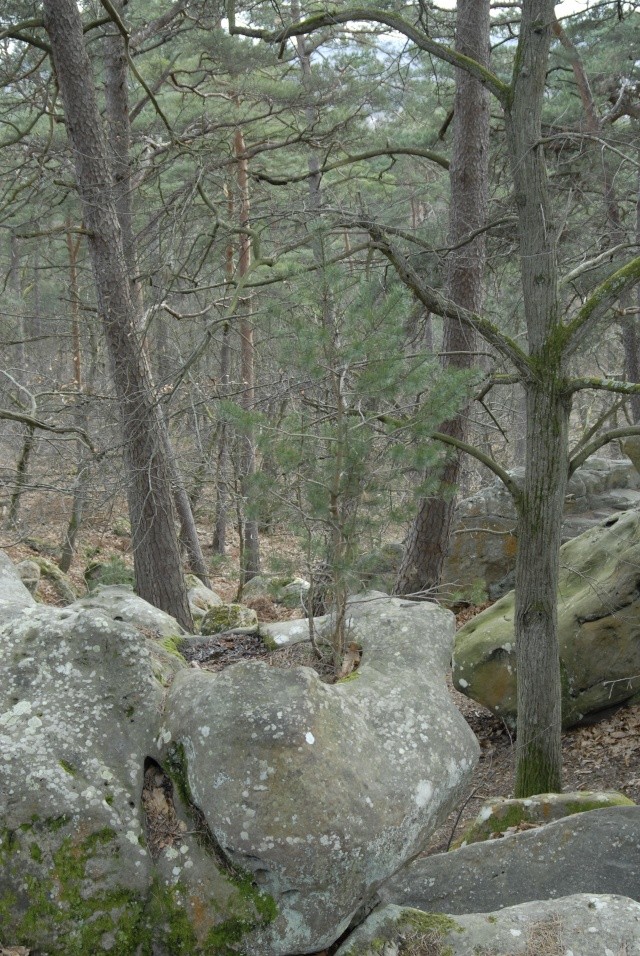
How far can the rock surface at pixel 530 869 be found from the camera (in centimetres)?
387

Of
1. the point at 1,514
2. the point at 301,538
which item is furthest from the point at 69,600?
the point at 301,538

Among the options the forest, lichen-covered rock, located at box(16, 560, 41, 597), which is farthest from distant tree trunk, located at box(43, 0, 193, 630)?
lichen-covered rock, located at box(16, 560, 41, 597)

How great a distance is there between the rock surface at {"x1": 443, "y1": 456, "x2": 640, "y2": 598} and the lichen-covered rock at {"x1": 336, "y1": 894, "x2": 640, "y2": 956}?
8.63 m

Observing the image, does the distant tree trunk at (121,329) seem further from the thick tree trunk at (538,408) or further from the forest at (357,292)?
the thick tree trunk at (538,408)

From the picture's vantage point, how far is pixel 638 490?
43.1ft

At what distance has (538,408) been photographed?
19.3ft

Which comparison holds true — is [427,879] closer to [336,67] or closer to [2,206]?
[2,206]

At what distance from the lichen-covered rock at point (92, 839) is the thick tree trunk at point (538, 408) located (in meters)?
3.60

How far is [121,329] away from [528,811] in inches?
223

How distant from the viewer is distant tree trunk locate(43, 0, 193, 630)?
7.60 m

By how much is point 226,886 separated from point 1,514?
13.3 m

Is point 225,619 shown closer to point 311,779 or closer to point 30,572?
point 30,572

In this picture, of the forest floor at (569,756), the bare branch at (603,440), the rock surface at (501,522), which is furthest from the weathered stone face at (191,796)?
the rock surface at (501,522)

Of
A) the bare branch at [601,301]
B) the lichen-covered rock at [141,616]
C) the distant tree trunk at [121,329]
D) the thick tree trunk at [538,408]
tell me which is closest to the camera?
the lichen-covered rock at [141,616]
